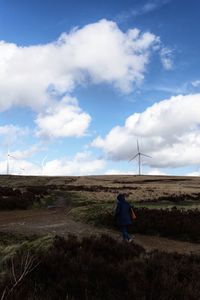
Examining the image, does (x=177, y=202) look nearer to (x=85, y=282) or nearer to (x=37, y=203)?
(x=37, y=203)

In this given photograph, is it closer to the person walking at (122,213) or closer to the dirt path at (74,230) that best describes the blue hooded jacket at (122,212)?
the person walking at (122,213)

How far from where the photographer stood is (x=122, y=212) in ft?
67.3

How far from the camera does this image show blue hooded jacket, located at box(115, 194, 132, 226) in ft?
66.6

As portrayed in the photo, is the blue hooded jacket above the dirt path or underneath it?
above

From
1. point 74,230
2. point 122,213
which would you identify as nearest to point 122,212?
point 122,213

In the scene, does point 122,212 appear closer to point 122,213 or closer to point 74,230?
point 122,213

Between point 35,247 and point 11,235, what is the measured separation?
6.70m

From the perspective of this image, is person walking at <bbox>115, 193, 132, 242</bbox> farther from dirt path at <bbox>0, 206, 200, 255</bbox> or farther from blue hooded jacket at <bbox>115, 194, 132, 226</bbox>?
dirt path at <bbox>0, 206, 200, 255</bbox>

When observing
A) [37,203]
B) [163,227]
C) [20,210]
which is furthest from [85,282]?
[37,203]

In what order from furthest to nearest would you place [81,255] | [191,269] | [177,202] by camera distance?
1. [177,202]
2. [81,255]
3. [191,269]

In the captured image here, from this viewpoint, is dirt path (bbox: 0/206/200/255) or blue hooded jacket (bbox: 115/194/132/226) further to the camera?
blue hooded jacket (bbox: 115/194/132/226)

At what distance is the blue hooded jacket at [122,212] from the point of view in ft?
66.6

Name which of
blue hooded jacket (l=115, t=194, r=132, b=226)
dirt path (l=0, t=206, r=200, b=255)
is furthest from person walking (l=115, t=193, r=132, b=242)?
dirt path (l=0, t=206, r=200, b=255)

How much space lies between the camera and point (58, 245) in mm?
12969
